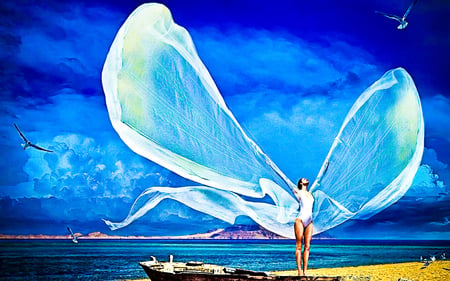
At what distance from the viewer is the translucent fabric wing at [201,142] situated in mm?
6984

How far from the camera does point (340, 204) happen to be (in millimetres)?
7477

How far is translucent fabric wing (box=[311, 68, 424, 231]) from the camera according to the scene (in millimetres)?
7539

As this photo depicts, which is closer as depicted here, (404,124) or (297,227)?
(297,227)

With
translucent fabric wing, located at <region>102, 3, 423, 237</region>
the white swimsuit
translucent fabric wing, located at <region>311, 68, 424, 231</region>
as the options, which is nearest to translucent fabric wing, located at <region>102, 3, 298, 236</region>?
translucent fabric wing, located at <region>102, 3, 423, 237</region>

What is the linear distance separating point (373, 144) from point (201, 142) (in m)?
2.40

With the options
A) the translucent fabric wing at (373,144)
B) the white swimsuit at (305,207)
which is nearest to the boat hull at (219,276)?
the white swimsuit at (305,207)

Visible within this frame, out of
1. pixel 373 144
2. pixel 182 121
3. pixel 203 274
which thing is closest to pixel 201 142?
pixel 182 121

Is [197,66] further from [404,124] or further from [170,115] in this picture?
[404,124]

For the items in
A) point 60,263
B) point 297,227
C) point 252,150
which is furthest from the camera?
point 60,263

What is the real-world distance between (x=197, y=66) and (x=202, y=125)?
78 centimetres

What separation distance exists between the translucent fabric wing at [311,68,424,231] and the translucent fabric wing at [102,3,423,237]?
0.02m

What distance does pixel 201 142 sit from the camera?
745 cm

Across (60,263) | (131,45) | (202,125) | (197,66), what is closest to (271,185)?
(202,125)

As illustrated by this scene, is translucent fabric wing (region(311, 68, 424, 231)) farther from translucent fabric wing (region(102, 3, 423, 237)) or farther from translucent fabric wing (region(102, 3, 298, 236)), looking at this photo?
translucent fabric wing (region(102, 3, 298, 236))
